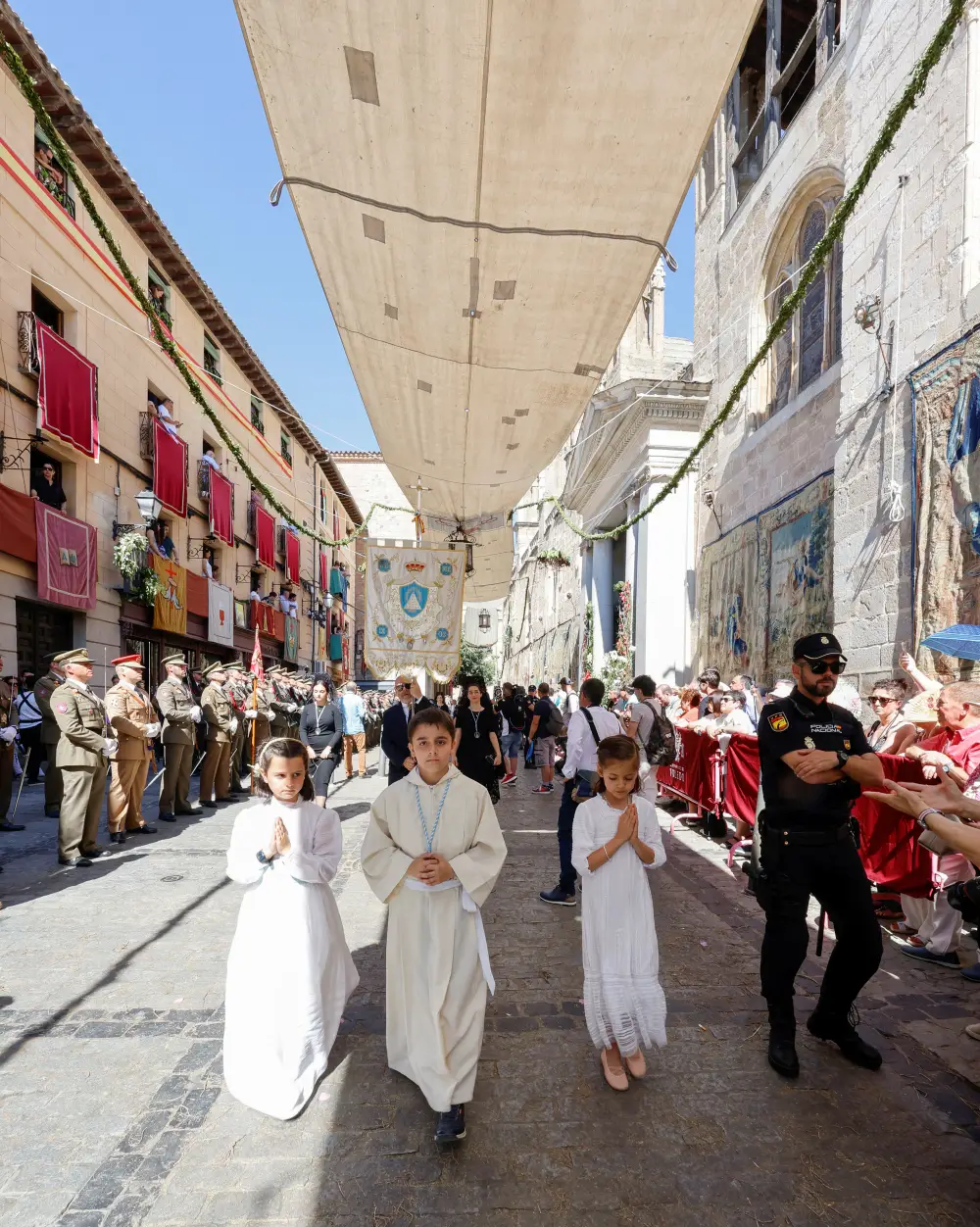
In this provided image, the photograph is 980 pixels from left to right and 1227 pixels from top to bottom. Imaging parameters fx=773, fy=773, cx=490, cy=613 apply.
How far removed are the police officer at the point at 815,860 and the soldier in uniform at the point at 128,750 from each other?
7.36m

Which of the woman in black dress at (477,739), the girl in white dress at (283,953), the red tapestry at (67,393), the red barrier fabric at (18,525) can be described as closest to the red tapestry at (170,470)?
the red tapestry at (67,393)

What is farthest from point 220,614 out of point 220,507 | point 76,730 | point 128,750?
point 76,730

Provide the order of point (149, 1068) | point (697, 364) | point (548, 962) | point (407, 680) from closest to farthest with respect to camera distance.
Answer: point (149, 1068)
point (548, 962)
point (407, 680)
point (697, 364)

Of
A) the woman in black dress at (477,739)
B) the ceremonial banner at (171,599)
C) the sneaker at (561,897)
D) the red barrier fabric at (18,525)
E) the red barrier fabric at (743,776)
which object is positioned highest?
the red barrier fabric at (18,525)

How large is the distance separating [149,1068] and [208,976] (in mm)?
1144

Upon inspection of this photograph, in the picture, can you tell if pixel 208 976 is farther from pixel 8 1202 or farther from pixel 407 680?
pixel 407 680

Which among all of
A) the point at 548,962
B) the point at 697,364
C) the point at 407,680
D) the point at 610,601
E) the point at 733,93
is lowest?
the point at 548,962

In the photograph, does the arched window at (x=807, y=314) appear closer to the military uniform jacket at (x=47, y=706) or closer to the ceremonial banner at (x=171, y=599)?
the military uniform jacket at (x=47, y=706)

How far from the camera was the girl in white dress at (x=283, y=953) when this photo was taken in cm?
325

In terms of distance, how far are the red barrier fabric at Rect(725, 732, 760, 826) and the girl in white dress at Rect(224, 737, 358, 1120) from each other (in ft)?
19.0

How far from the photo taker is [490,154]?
11.5 ft

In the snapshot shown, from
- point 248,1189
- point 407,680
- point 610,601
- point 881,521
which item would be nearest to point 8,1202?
point 248,1189

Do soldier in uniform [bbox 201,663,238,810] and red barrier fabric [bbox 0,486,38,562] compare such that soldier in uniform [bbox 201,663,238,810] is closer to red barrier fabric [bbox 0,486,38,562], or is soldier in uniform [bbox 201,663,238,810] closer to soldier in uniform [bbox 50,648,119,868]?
soldier in uniform [bbox 50,648,119,868]

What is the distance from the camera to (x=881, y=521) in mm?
9445
